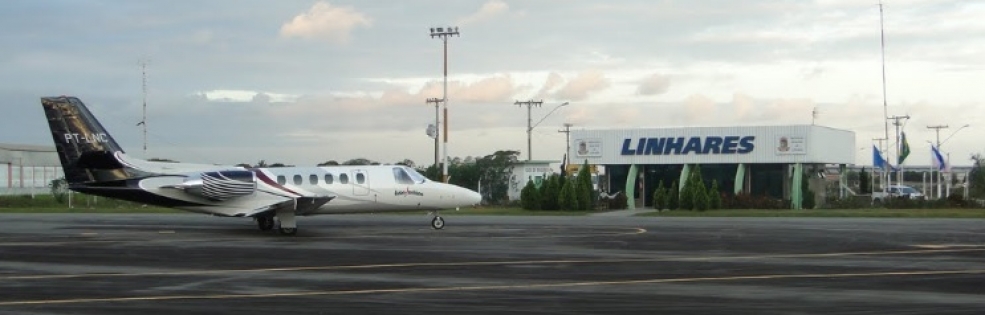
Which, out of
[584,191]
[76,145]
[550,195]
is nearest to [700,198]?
[584,191]

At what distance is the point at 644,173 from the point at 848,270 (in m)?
50.8

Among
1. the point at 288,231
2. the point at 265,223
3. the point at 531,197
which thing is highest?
the point at 531,197

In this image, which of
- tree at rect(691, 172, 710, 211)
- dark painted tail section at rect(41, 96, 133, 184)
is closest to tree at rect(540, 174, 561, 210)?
tree at rect(691, 172, 710, 211)

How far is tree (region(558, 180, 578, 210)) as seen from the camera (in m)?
55.9

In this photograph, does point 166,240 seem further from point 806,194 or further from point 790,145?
point 790,145

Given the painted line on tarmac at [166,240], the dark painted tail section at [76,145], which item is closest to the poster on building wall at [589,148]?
the painted line on tarmac at [166,240]

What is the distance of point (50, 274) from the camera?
19375 millimetres

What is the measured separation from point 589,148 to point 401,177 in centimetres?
3650

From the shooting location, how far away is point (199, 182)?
107 ft

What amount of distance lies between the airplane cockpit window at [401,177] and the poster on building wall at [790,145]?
3705cm

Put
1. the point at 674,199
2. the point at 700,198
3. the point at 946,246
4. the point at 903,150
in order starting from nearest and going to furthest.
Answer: the point at 946,246
the point at 700,198
the point at 674,199
the point at 903,150

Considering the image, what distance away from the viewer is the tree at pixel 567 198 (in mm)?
55906

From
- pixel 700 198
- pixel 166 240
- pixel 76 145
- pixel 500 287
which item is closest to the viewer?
pixel 500 287

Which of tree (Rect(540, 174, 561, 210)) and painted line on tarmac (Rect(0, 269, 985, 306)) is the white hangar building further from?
painted line on tarmac (Rect(0, 269, 985, 306))
